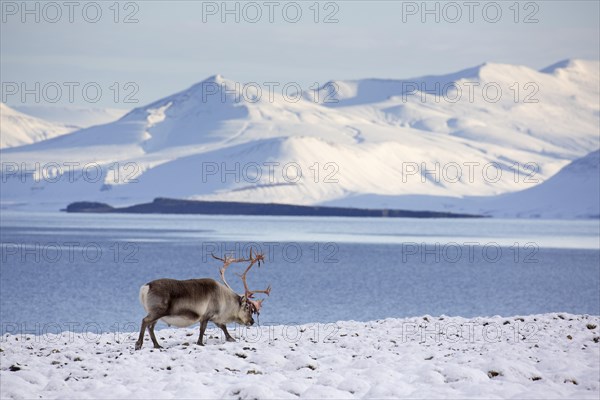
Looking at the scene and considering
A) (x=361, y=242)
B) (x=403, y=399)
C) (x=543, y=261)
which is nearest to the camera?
(x=403, y=399)

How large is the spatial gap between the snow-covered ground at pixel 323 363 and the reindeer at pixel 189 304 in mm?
468

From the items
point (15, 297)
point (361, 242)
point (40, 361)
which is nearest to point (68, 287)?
point (15, 297)

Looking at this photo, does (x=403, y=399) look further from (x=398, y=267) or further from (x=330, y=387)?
(x=398, y=267)

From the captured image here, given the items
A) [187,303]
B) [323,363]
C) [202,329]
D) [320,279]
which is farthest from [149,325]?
[320,279]

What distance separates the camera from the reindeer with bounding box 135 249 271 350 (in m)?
19.2

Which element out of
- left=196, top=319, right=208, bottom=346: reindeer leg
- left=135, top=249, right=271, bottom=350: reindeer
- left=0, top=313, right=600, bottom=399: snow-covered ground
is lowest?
left=0, top=313, right=600, bottom=399: snow-covered ground

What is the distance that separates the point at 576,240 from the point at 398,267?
67.5 metres

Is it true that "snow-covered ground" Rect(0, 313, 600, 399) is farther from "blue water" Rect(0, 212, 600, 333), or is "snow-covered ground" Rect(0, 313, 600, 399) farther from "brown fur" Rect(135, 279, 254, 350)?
"blue water" Rect(0, 212, 600, 333)

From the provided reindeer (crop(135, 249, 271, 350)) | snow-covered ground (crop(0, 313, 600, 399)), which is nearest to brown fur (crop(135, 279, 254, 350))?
reindeer (crop(135, 249, 271, 350))

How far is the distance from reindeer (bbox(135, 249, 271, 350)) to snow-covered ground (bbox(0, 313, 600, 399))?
47 cm

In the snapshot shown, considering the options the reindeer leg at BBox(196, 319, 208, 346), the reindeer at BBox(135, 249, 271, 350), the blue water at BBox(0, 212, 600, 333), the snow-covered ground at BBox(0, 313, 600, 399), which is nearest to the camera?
the snow-covered ground at BBox(0, 313, 600, 399)

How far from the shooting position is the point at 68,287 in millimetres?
62938

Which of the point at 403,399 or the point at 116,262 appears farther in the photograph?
the point at 116,262

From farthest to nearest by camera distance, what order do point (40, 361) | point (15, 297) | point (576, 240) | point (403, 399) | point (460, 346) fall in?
point (576, 240) → point (15, 297) → point (460, 346) → point (40, 361) → point (403, 399)
